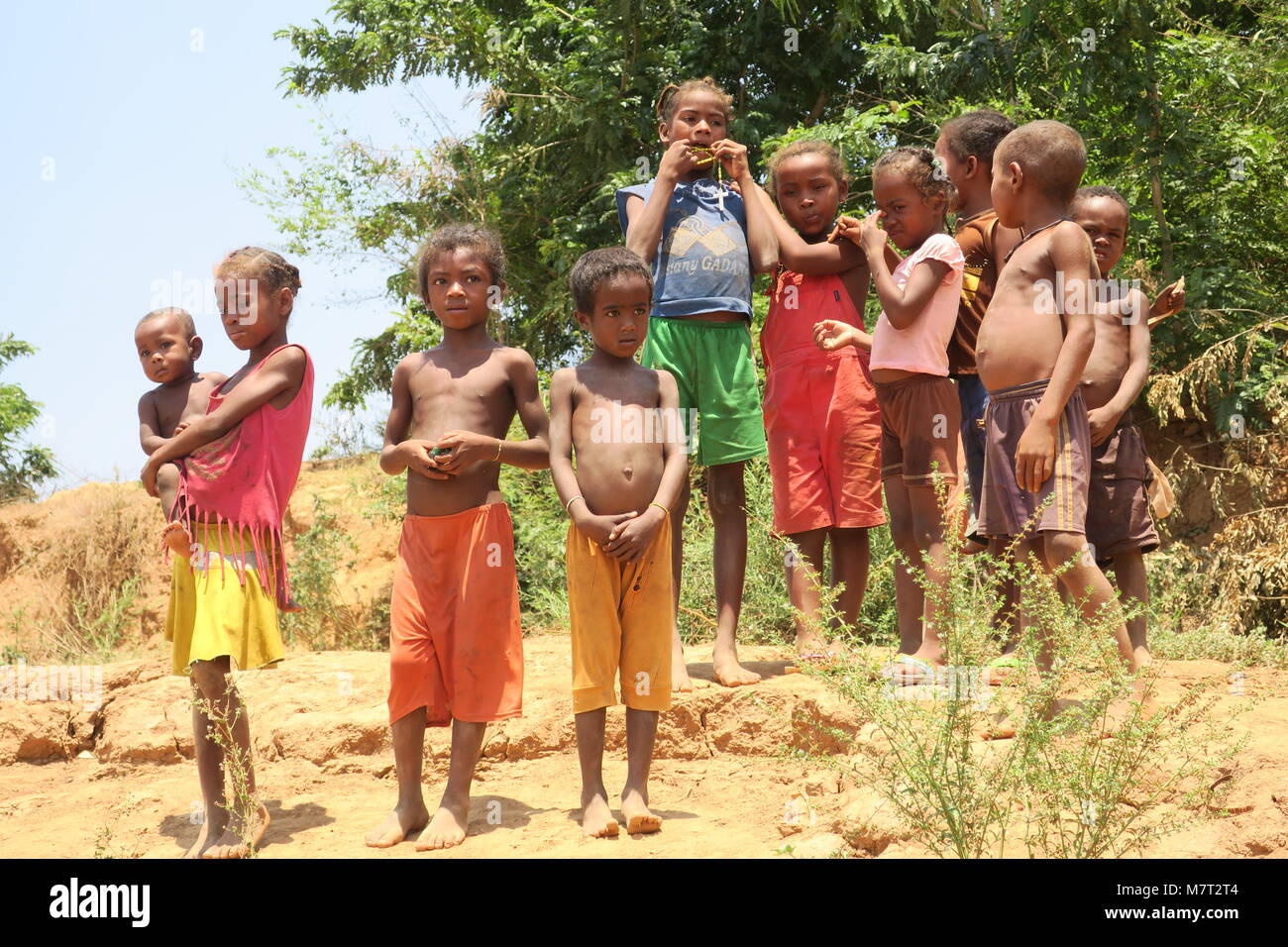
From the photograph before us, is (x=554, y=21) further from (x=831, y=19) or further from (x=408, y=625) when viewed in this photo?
(x=408, y=625)

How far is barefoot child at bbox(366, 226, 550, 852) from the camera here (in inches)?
146

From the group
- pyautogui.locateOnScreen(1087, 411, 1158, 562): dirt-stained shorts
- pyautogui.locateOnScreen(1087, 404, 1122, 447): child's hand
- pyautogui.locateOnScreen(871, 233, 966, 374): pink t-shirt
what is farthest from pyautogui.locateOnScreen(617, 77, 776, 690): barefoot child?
pyautogui.locateOnScreen(1087, 411, 1158, 562): dirt-stained shorts

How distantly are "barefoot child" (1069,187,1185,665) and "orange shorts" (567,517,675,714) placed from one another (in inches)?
69.9

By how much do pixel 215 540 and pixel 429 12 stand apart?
9.45 metres

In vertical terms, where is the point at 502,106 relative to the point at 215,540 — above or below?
above

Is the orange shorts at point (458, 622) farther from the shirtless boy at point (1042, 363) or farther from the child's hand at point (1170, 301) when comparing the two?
the child's hand at point (1170, 301)

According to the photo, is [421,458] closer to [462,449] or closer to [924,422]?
[462,449]

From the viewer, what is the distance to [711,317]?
4.46m

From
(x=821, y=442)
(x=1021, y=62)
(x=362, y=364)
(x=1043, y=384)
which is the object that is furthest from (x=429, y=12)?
(x=1043, y=384)

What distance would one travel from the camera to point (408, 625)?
3.74 meters

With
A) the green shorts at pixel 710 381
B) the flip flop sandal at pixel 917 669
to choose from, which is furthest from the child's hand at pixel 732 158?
the flip flop sandal at pixel 917 669

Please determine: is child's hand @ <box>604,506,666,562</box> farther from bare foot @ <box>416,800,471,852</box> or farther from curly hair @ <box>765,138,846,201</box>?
curly hair @ <box>765,138,846,201</box>

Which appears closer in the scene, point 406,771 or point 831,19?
point 406,771

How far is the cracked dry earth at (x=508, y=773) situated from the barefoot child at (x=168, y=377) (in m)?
1.29
